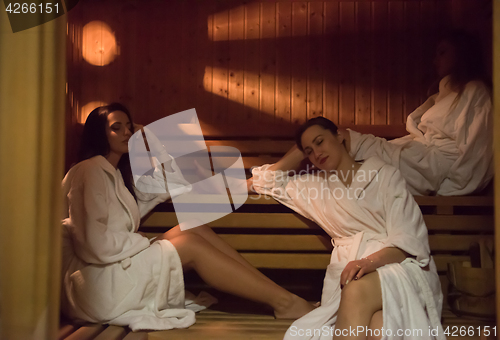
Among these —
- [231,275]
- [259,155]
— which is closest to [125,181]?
[231,275]

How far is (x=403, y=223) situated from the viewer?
1513mm

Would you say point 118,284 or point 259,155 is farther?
point 259,155

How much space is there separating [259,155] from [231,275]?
0.99 meters

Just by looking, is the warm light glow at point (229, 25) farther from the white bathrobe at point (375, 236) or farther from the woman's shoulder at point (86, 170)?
the woman's shoulder at point (86, 170)

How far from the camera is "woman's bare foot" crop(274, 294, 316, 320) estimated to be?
1.69 metres

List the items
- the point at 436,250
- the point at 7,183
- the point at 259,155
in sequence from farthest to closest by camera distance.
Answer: the point at 259,155 → the point at 436,250 → the point at 7,183

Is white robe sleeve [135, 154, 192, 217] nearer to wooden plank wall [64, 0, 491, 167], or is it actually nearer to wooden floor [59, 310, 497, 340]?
wooden floor [59, 310, 497, 340]

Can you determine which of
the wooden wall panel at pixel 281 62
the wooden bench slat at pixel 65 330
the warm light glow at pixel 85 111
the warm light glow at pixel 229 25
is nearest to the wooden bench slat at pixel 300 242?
the wooden bench slat at pixel 65 330

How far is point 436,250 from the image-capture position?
1854 millimetres

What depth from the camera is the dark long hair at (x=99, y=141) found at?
1.79 meters

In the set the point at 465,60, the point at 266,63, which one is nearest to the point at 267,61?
the point at 266,63

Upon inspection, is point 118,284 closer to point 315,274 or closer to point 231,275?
point 231,275

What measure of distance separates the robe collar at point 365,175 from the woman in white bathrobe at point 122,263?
508mm

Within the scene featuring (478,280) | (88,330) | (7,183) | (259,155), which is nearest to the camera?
(7,183)
